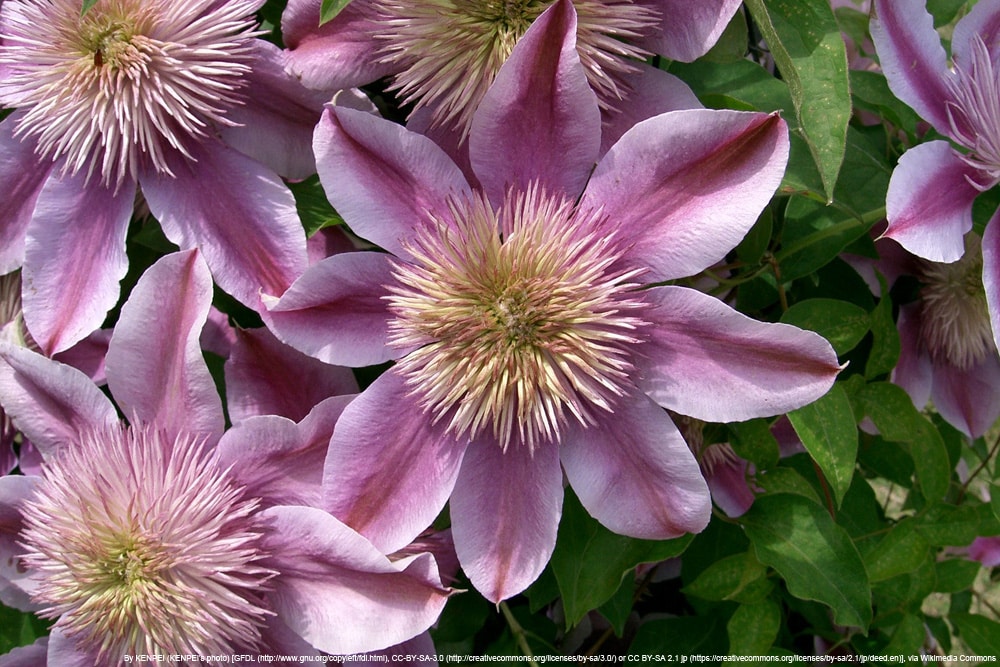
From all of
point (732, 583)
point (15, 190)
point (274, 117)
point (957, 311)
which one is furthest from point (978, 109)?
point (15, 190)

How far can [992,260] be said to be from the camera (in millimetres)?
702

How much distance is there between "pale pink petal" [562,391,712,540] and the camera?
26.2 inches

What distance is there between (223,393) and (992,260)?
0.74 meters

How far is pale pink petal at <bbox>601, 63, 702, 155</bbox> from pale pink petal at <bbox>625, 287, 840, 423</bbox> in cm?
15

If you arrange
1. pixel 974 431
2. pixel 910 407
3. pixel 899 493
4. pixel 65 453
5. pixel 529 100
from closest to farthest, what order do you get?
pixel 529 100 < pixel 65 453 < pixel 910 407 < pixel 974 431 < pixel 899 493

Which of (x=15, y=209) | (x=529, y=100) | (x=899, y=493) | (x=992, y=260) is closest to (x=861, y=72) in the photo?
(x=992, y=260)

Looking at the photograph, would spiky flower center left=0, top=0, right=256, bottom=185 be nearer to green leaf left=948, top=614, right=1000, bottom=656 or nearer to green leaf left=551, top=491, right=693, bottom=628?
green leaf left=551, top=491, right=693, bottom=628

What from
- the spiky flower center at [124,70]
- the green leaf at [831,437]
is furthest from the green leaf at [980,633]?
the spiky flower center at [124,70]

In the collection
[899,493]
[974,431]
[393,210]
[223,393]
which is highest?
[393,210]

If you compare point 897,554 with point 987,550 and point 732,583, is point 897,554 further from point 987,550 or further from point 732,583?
point 987,550

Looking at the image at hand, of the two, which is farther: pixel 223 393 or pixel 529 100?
pixel 223 393

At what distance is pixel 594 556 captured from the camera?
80 centimetres

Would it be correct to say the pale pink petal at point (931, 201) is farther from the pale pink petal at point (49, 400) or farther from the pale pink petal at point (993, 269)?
the pale pink petal at point (49, 400)

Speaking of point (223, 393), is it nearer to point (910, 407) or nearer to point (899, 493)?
point (910, 407)
